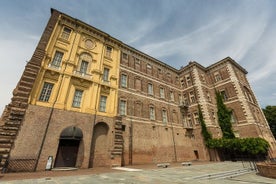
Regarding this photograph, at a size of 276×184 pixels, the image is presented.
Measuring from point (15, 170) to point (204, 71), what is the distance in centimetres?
3194

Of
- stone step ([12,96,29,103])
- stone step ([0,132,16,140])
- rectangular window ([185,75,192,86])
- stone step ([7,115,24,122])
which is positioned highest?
rectangular window ([185,75,192,86])

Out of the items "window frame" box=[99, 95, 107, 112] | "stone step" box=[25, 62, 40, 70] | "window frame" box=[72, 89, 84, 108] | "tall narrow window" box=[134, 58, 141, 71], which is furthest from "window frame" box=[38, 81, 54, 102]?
"tall narrow window" box=[134, 58, 141, 71]

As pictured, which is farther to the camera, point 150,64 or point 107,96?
point 150,64

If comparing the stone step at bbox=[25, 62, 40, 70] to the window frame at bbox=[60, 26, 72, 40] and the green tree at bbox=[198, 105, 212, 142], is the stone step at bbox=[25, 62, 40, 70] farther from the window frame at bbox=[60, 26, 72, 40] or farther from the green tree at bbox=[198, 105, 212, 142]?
the green tree at bbox=[198, 105, 212, 142]

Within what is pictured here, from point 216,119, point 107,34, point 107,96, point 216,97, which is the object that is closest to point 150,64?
point 107,34

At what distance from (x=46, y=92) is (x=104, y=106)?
6.15 metres

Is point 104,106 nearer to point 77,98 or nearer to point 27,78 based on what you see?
point 77,98

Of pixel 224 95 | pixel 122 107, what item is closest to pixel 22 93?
pixel 122 107

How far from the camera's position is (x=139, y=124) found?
18.7 meters

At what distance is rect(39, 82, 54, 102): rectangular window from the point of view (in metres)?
13.4

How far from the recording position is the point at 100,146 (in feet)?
48.4

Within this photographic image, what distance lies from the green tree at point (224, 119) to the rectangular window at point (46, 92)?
25.1 metres

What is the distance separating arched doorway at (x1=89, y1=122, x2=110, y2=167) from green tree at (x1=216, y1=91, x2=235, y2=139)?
1870cm

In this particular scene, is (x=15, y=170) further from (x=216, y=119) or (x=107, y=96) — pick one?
(x=216, y=119)
